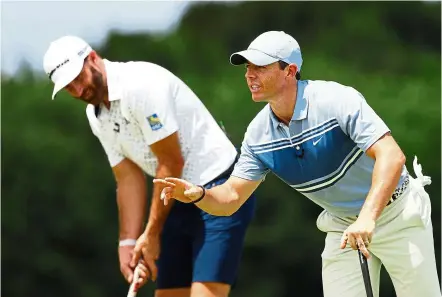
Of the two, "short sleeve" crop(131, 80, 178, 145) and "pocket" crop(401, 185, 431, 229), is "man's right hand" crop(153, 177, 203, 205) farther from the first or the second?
"pocket" crop(401, 185, 431, 229)

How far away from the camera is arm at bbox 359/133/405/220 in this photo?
456 cm

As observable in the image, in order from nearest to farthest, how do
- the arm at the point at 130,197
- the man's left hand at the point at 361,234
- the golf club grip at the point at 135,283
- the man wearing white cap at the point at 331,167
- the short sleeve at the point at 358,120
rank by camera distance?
1. the man's left hand at the point at 361,234
2. the short sleeve at the point at 358,120
3. the man wearing white cap at the point at 331,167
4. the golf club grip at the point at 135,283
5. the arm at the point at 130,197

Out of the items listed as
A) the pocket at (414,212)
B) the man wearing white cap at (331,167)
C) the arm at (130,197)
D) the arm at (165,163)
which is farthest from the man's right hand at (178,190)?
the arm at (130,197)

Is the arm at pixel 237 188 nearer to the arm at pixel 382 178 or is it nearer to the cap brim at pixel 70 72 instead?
the arm at pixel 382 178

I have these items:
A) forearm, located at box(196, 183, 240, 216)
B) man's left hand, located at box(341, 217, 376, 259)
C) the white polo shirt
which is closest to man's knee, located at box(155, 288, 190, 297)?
the white polo shirt

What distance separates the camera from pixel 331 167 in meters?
4.95

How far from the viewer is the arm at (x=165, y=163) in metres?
5.71

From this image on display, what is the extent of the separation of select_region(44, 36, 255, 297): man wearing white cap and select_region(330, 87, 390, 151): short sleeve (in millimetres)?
1187

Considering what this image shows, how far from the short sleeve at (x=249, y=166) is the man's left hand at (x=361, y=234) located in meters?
0.74

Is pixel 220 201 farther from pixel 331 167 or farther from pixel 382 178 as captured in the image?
pixel 382 178

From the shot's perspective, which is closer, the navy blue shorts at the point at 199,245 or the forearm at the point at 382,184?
the forearm at the point at 382,184

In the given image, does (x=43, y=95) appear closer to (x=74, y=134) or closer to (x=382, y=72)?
(x=74, y=134)

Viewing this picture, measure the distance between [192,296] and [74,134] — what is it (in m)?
4.34

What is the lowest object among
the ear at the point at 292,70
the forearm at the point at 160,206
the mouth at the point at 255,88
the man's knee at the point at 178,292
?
the man's knee at the point at 178,292
